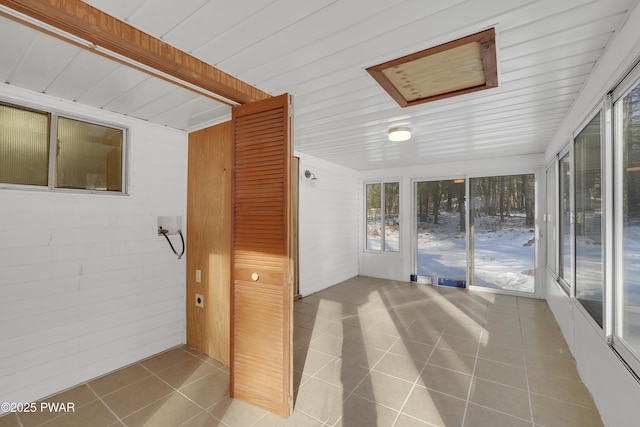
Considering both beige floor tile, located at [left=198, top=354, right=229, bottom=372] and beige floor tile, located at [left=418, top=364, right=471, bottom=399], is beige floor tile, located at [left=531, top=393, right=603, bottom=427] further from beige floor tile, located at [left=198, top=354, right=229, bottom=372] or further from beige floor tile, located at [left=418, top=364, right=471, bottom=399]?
beige floor tile, located at [left=198, top=354, right=229, bottom=372]

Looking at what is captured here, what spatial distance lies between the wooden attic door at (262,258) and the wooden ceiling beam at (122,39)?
1.15 feet

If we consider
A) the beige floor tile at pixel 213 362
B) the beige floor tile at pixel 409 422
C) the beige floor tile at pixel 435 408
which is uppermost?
the beige floor tile at pixel 435 408

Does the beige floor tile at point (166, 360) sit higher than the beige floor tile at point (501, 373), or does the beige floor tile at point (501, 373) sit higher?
the beige floor tile at point (501, 373)

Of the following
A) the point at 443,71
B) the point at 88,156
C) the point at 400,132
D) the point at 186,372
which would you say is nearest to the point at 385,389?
the point at 186,372

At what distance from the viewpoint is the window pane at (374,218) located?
20.4 ft

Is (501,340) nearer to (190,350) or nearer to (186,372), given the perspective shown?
(186,372)

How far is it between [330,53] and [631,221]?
1952 millimetres

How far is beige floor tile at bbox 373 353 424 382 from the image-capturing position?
242cm

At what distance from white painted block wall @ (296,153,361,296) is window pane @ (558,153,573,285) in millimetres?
3400

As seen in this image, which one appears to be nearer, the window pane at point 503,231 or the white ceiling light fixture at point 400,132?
the white ceiling light fixture at point 400,132

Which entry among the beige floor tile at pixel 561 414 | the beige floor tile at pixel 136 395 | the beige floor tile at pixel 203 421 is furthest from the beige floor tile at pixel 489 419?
the beige floor tile at pixel 136 395

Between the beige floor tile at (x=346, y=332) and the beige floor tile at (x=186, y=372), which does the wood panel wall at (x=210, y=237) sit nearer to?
the beige floor tile at (x=186, y=372)

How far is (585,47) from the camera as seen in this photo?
1659mm

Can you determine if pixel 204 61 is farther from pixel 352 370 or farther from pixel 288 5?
pixel 352 370
